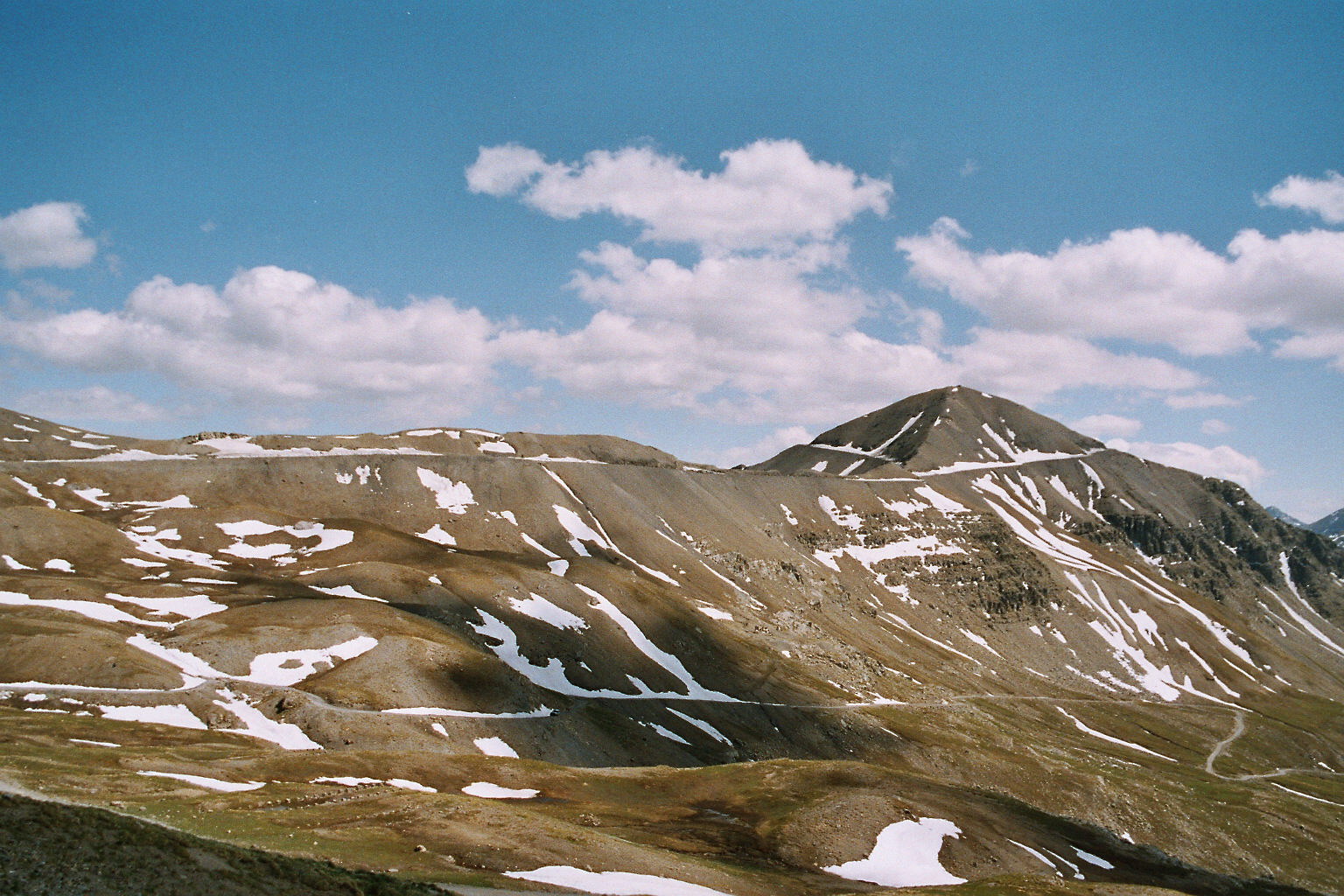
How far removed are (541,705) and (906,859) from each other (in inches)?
1673

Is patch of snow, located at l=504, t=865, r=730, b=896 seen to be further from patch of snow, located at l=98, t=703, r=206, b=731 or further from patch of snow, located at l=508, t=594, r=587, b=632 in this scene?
patch of snow, located at l=508, t=594, r=587, b=632

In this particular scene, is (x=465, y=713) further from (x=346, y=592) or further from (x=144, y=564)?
(x=144, y=564)

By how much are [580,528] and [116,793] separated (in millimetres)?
122324

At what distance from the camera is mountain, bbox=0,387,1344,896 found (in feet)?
158

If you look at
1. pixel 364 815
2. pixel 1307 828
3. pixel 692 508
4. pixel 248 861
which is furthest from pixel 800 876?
pixel 692 508

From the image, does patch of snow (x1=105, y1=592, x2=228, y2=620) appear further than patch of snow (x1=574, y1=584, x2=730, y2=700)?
No

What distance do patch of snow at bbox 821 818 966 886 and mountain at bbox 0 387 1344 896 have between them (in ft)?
0.82

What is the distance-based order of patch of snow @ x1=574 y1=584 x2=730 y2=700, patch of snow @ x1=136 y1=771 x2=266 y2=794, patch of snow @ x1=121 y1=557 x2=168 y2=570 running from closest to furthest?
patch of snow @ x1=136 y1=771 x2=266 y2=794 < patch of snow @ x1=121 y1=557 x2=168 y2=570 < patch of snow @ x1=574 y1=584 x2=730 y2=700

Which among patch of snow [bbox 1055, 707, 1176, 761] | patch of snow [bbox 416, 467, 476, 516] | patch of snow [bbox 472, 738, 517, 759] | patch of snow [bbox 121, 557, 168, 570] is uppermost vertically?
patch of snow [bbox 416, 467, 476, 516]

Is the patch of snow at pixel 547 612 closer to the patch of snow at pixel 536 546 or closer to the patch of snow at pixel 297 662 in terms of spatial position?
the patch of snow at pixel 297 662

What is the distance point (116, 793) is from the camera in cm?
4066

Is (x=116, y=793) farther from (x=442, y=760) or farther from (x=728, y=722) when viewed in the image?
(x=728, y=722)

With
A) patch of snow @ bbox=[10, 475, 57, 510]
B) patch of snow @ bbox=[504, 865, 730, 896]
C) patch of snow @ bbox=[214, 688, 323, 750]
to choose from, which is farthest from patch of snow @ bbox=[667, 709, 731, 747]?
patch of snow @ bbox=[10, 475, 57, 510]

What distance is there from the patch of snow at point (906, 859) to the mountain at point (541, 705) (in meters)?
0.25
